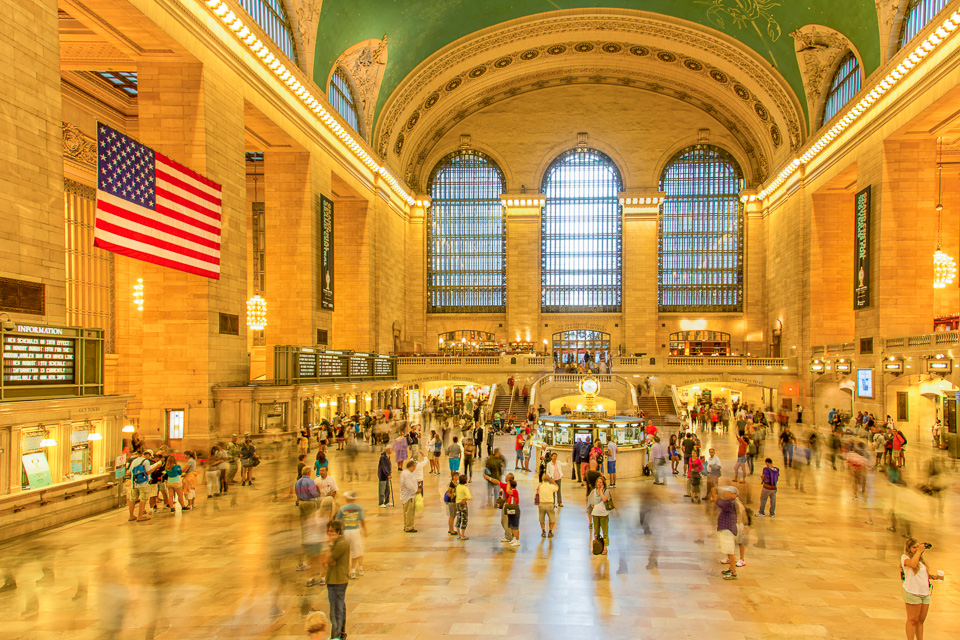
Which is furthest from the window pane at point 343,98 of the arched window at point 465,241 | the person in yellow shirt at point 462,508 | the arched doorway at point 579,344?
the person in yellow shirt at point 462,508

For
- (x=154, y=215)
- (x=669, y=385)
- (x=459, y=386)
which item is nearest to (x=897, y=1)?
(x=669, y=385)

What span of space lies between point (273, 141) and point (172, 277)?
9.34 m

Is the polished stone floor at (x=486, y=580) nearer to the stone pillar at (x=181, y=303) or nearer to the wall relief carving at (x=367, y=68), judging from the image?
the stone pillar at (x=181, y=303)

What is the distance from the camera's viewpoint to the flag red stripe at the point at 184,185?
16188mm

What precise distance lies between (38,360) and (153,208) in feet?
19.0

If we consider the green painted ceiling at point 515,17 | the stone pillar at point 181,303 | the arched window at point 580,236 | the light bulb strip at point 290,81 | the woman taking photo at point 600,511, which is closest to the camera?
the woman taking photo at point 600,511

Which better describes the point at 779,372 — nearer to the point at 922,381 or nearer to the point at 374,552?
the point at 922,381

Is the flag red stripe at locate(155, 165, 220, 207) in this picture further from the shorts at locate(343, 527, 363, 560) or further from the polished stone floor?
the shorts at locate(343, 527, 363, 560)

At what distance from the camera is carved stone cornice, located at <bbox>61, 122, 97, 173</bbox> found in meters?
24.1

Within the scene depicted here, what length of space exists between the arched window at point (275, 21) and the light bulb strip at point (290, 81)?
3.58ft

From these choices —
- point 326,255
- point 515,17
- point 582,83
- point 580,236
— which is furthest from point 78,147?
point 580,236

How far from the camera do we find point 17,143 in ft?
39.6

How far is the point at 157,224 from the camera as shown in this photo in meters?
16.2

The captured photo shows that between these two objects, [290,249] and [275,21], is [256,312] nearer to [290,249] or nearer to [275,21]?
[290,249]
